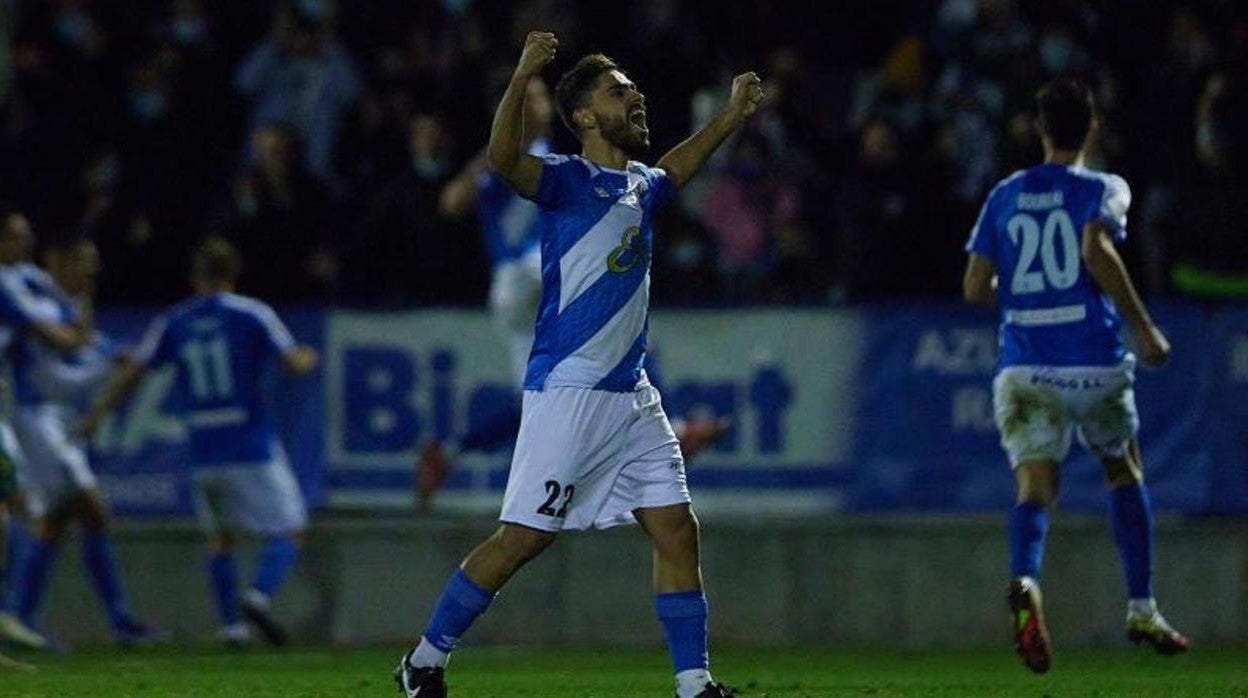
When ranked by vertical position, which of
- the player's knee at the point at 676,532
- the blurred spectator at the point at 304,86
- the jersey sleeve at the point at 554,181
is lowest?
the player's knee at the point at 676,532

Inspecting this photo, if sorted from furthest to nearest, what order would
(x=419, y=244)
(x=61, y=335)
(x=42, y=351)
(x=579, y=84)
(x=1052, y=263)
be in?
(x=419, y=244) < (x=42, y=351) < (x=61, y=335) < (x=1052, y=263) < (x=579, y=84)

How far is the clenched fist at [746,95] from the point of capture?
9.38 meters

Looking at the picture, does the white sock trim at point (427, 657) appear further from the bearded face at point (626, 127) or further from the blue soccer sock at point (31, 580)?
the blue soccer sock at point (31, 580)

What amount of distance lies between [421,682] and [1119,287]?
3388 millimetres

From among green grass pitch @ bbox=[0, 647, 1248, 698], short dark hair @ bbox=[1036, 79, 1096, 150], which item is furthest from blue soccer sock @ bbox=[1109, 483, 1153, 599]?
short dark hair @ bbox=[1036, 79, 1096, 150]

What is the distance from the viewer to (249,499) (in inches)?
590

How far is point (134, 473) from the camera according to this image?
15828mm

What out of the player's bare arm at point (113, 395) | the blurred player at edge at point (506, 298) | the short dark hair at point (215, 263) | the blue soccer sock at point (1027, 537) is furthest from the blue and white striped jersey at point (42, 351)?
the blue soccer sock at point (1027, 537)

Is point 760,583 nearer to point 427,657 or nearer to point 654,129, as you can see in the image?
point 654,129

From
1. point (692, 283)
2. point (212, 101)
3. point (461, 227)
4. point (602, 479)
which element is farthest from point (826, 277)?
point (602, 479)

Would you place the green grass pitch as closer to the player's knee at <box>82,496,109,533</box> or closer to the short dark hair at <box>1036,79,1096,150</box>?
the player's knee at <box>82,496,109,533</box>

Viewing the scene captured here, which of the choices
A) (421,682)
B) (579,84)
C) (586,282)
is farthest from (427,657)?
(579,84)

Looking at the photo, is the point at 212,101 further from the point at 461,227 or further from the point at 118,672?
the point at 118,672

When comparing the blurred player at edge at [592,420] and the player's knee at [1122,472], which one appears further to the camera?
the player's knee at [1122,472]
